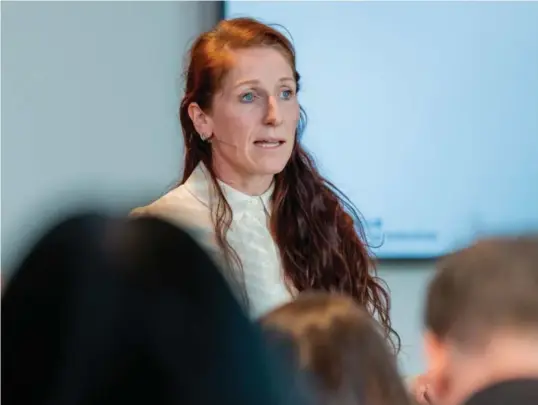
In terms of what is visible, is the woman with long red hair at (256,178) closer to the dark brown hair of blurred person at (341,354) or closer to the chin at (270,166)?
the chin at (270,166)

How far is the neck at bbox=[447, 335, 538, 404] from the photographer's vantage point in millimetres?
618

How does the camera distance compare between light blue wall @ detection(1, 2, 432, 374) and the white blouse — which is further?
light blue wall @ detection(1, 2, 432, 374)

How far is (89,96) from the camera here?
210 cm

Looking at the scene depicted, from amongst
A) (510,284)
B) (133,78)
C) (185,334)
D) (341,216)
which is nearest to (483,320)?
(510,284)

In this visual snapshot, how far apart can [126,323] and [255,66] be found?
0.98m

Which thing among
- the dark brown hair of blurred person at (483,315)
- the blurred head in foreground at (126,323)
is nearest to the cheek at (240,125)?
the dark brown hair of blurred person at (483,315)

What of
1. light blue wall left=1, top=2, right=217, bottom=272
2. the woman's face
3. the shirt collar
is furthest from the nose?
light blue wall left=1, top=2, right=217, bottom=272

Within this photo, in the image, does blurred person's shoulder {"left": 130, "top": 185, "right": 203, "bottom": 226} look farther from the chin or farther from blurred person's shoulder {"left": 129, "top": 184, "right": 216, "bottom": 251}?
the chin

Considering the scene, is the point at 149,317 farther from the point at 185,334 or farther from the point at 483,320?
the point at 483,320

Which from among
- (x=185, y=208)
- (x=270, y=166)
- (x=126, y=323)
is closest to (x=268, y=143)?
(x=270, y=166)

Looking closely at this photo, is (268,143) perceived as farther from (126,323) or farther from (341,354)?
(126,323)

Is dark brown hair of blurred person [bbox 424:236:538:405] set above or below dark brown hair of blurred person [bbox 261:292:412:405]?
above

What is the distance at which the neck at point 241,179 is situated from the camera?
4.77ft

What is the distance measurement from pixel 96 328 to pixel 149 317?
3cm
